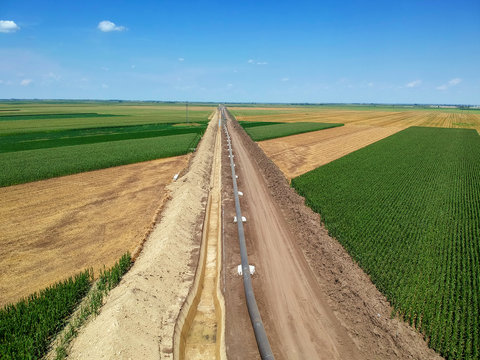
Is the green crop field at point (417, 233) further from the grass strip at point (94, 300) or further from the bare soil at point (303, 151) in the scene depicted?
the grass strip at point (94, 300)

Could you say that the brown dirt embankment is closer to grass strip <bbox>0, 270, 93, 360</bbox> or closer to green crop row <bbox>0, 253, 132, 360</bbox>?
green crop row <bbox>0, 253, 132, 360</bbox>

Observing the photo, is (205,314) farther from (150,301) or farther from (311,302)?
(311,302)

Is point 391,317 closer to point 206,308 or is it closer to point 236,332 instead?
point 236,332

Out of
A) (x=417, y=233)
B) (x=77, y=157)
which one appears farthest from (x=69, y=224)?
(x=417, y=233)

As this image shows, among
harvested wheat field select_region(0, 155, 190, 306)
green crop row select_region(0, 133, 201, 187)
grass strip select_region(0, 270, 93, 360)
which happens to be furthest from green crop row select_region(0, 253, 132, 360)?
green crop row select_region(0, 133, 201, 187)

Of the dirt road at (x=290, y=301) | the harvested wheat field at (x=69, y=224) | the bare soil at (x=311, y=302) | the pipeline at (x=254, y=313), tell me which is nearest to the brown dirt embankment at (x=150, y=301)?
the harvested wheat field at (x=69, y=224)

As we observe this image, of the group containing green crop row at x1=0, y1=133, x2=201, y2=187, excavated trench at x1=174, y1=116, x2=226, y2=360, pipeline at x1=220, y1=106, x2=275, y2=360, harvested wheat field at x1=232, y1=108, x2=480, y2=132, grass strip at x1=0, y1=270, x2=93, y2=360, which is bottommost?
excavated trench at x1=174, y1=116, x2=226, y2=360

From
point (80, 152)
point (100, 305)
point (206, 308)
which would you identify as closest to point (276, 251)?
point (206, 308)
